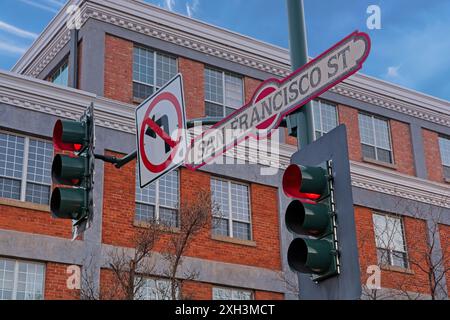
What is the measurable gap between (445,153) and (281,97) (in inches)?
1180

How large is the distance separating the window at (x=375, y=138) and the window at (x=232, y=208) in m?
7.34

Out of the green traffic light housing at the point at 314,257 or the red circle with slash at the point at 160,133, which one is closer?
the green traffic light housing at the point at 314,257

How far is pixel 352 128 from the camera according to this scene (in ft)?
108

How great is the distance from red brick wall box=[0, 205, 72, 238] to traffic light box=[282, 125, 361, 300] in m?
17.1

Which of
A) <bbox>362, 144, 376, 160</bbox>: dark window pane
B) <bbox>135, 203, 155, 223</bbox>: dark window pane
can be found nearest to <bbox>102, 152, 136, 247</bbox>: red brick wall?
<bbox>135, 203, 155, 223</bbox>: dark window pane

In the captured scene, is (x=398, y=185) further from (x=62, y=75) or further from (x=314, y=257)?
(x=314, y=257)

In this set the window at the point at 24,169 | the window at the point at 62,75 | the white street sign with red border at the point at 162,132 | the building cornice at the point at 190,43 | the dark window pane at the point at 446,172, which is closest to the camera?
the white street sign with red border at the point at 162,132

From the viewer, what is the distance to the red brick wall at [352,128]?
32.5 meters

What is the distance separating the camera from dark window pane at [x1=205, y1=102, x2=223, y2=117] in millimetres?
28839

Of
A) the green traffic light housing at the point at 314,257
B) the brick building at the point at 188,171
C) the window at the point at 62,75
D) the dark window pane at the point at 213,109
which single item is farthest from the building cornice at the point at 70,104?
the green traffic light housing at the point at 314,257

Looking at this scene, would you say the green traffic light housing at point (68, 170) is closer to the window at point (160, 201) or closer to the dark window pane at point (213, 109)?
the window at point (160, 201)
